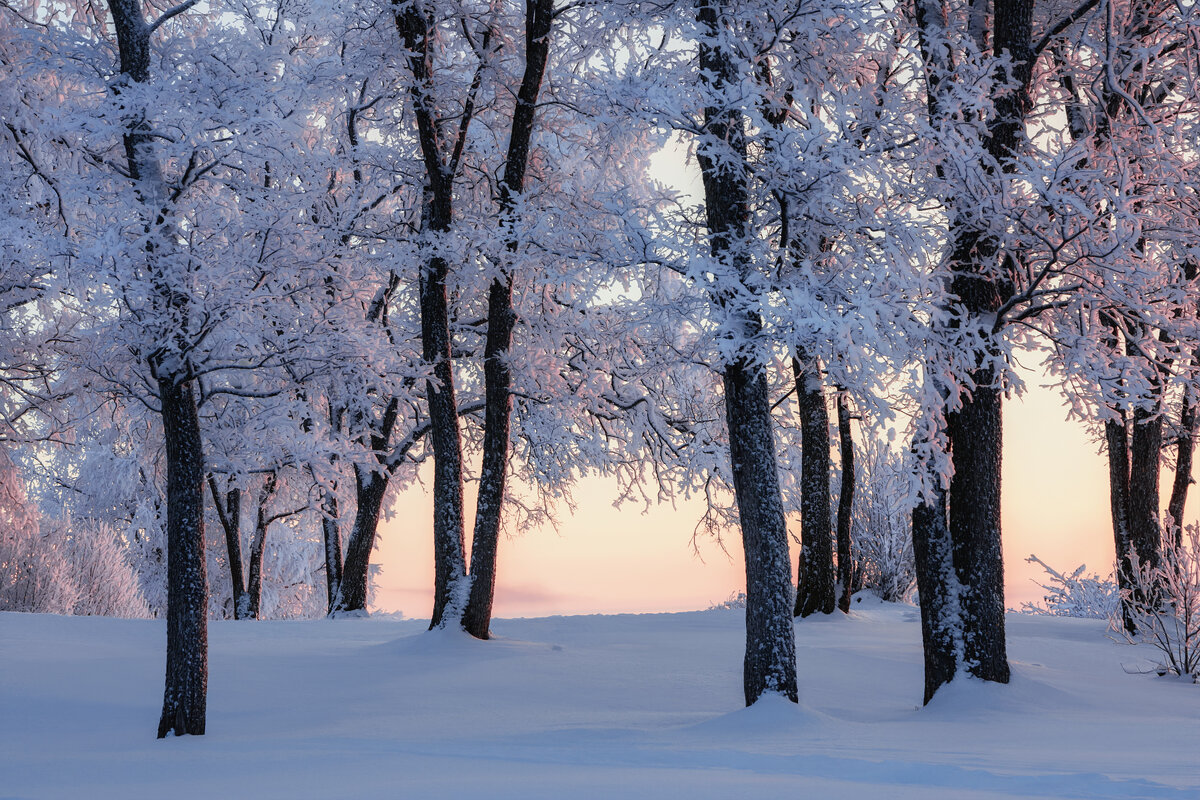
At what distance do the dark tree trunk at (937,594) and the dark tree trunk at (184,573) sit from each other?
641 centimetres

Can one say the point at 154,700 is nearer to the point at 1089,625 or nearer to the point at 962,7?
the point at 962,7

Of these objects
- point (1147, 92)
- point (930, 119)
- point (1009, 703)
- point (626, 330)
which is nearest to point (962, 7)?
point (930, 119)

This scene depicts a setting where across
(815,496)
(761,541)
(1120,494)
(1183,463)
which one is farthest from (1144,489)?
(761,541)

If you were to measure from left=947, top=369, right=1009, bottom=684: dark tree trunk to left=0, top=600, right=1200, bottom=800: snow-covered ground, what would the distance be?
0.39 m

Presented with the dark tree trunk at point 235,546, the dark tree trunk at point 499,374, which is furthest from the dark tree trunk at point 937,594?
the dark tree trunk at point 235,546

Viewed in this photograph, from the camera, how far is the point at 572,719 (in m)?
8.81

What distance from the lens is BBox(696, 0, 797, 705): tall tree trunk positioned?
344 inches

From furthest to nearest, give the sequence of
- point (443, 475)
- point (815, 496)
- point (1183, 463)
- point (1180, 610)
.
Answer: point (1183, 463) → point (815, 496) → point (443, 475) → point (1180, 610)

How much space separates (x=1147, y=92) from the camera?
13.8 metres

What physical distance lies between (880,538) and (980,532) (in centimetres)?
1411

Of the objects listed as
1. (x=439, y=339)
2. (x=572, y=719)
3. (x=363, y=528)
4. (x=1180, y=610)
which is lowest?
(x=572, y=719)

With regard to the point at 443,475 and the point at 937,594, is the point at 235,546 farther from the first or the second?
the point at 937,594

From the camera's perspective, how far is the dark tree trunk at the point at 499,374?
12664 millimetres

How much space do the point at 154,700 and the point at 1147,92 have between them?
47.1ft
